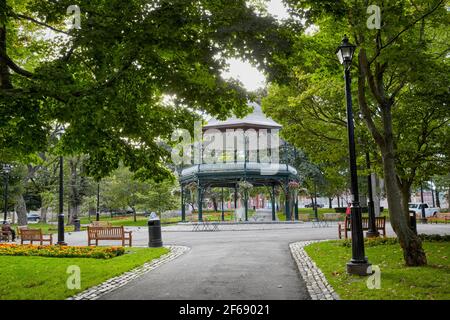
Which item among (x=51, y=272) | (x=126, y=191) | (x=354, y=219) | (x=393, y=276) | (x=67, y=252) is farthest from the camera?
(x=126, y=191)

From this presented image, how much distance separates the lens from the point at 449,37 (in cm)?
1465

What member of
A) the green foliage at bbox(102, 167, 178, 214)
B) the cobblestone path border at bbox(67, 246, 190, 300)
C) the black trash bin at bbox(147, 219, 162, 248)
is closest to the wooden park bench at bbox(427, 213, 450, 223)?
the black trash bin at bbox(147, 219, 162, 248)

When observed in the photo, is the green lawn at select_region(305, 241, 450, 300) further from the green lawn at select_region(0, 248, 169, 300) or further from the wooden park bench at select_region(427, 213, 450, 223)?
the wooden park bench at select_region(427, 213, 450, 223)

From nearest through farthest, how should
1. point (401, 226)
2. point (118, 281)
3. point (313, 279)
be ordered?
point (313, 279)
point (118, 281)
point (401, 226)

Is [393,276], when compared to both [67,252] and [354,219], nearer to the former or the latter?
[354,219]

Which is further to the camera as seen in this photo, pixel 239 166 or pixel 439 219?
pixel 439 219

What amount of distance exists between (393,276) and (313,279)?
5.54 ft

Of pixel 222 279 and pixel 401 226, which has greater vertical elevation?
pixel 401 226

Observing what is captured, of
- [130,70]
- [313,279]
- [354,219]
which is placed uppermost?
[130,70]

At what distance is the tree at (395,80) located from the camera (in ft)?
31.6

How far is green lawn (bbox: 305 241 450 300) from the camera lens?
698 cm

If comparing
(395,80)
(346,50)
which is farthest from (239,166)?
(346,50)

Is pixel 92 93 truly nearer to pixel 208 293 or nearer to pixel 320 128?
pixel 208 293

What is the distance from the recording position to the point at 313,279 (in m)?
8.87
